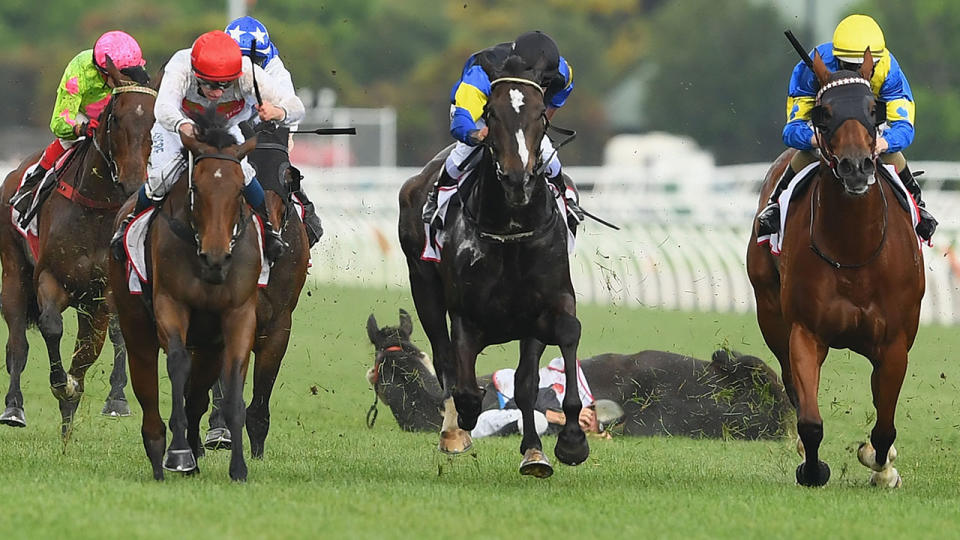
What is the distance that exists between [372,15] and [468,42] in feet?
11.6

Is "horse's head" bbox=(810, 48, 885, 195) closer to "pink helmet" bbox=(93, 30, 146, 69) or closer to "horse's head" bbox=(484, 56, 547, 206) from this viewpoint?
"horse's head" bbox=(484, 56, 547, 206)

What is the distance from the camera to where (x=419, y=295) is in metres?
9.43

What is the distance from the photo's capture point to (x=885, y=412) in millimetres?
7840

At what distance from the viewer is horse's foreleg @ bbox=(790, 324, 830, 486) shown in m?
7.63

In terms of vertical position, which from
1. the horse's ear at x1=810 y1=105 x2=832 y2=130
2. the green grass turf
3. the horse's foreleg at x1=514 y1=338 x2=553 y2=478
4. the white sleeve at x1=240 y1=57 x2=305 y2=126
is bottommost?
the green grass turf

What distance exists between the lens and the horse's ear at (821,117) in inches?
288

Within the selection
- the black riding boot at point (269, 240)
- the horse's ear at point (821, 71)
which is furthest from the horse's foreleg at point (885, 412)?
the black riding boot at point (269, 240)

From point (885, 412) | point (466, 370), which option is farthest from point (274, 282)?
point (885, 412)

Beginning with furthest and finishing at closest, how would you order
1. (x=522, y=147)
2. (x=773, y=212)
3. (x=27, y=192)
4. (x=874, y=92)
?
1. (x=27, y=192)
2. (x=773, y=212)
3. (x=874, y=92)
4. (x=522, y=147)

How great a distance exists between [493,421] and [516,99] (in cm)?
329

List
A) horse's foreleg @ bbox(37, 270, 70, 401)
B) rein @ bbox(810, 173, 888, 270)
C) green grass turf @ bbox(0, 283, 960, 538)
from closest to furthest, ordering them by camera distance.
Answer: green grass turf @ bbox(0, 283, 960, 538)
rein @ bbox(810, 173, 888, 270)
horse's foreleg @ bbox(37, 270, 70, 401)

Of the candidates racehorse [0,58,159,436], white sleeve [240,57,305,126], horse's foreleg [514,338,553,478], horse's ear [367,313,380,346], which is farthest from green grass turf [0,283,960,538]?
white sleeve [240,57,305,126]

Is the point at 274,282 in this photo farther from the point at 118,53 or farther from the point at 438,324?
the point at 118,53

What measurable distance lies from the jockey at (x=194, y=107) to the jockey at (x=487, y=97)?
2.59 feet
